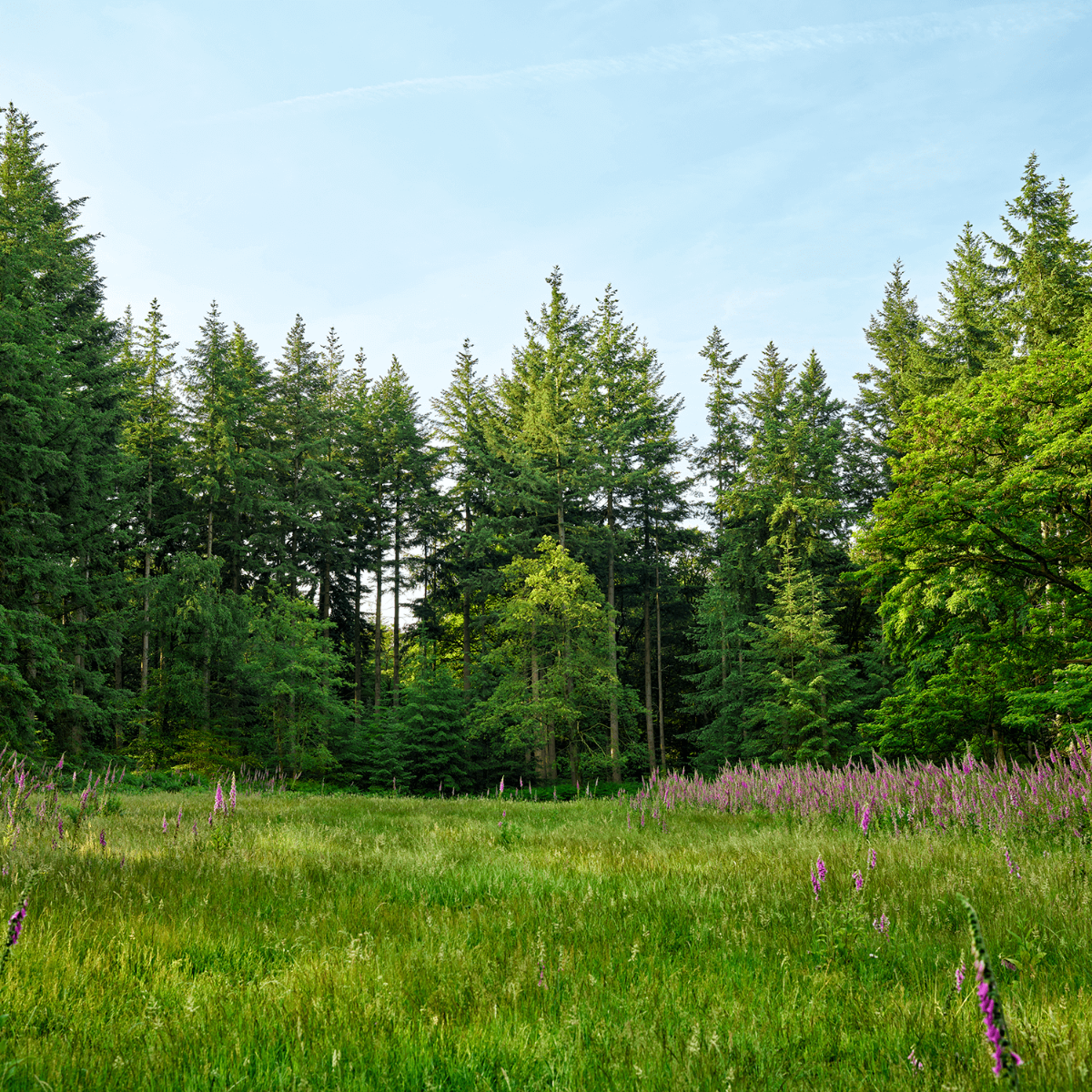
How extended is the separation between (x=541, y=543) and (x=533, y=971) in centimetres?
2588

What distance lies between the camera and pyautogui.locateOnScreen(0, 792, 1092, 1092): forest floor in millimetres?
2385

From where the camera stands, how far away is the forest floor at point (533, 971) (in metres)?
2.38

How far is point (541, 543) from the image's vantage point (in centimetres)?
2905

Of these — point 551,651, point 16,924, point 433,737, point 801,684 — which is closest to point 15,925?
point 16,924

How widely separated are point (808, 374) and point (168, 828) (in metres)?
40.6

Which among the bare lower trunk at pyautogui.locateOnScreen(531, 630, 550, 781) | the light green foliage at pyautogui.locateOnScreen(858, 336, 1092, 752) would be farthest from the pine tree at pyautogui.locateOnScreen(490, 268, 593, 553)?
the light green foliage at pyautogui.locateOnScreen(858, 336, 1092, 752)

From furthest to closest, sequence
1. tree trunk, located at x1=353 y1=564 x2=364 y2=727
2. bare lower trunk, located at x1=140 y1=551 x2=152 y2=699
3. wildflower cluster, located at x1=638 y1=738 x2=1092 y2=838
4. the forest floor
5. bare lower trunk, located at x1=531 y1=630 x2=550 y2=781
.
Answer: tree trunk, located at x1=353 y1=564 x2=364 y2=727 → bare lower trunk, located at x1=140 y1=551 x2=152 y2=699 → bare lower trunk, located at x1=531 y1=630 x2=550 y2=781 → wildflower cluster, located at x1=638 y1=738 x2=1092 y2=838 → the forest floor

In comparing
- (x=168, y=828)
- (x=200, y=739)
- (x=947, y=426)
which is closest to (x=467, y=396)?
(x=200, y=739)

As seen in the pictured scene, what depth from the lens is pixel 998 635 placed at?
1316 centimetres

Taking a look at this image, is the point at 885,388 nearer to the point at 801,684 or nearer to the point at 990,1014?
the point at 801,684

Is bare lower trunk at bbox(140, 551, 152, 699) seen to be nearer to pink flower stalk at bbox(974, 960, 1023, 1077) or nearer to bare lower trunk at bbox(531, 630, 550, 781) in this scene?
bare lower trunk at bbox(531, 630, 550, 781)

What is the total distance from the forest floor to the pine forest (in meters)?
8.96

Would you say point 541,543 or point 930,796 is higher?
point 541,543

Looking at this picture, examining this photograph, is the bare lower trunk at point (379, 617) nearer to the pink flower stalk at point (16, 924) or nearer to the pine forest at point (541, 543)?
the pine forest at point (541, 543)
